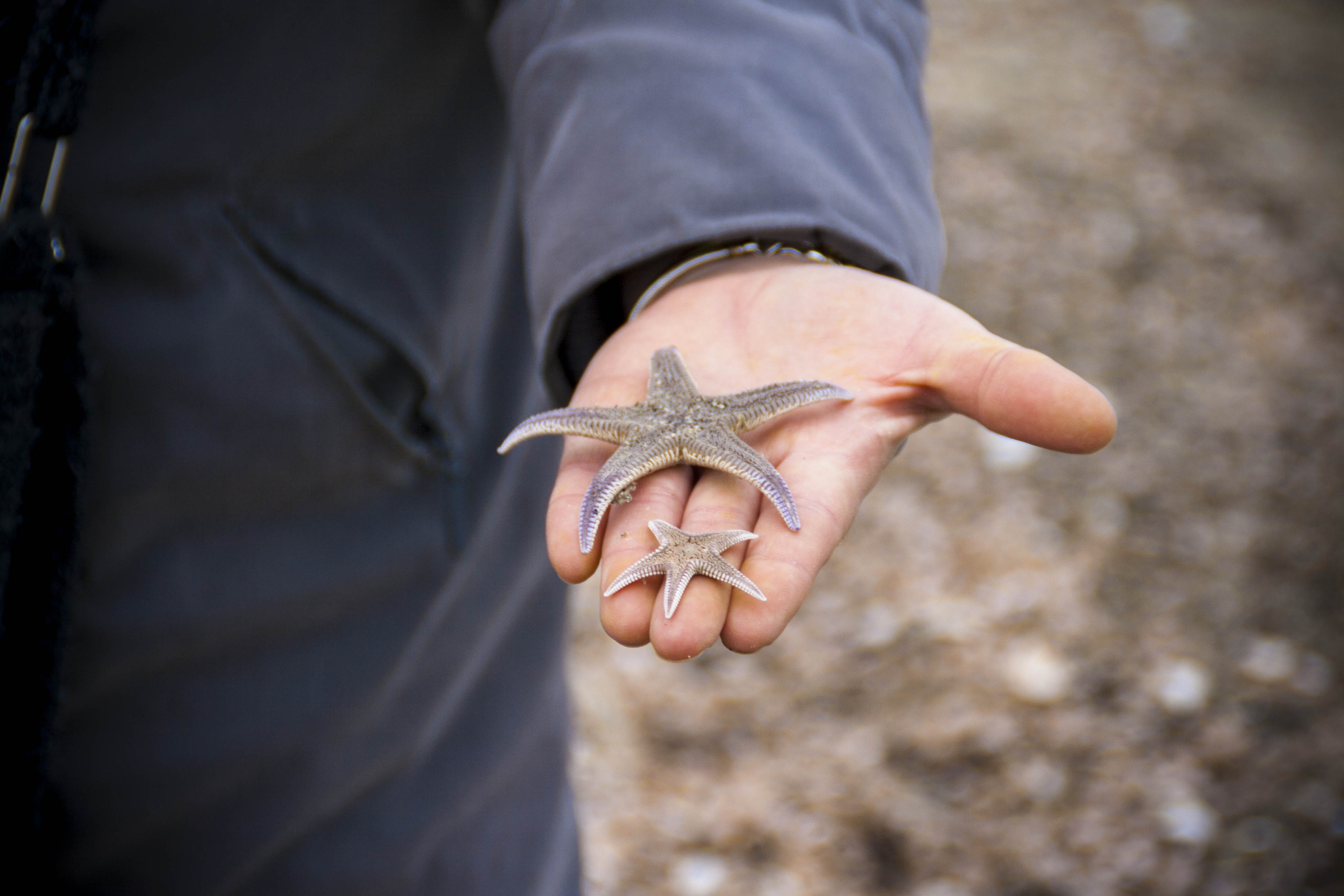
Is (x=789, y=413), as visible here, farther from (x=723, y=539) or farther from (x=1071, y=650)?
(x=1071, y=650)

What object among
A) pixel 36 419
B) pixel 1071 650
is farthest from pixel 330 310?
pixel 1071 650

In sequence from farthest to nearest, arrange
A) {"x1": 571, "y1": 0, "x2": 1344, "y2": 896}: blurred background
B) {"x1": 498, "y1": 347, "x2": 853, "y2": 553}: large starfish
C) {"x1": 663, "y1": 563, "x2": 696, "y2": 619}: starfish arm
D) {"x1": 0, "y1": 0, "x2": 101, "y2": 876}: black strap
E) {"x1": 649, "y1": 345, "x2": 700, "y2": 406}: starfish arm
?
{"x1": 571, "y1": 0, "x2": 1344, "y2": 896}: blurred background, {"x1": 649, "y1": 345, "x2": 700, "y2": 406}: starfish arm, {"x1": 498, "y1": 347, "x2": 853, "y2": 553}: large starfish, {"x1": 663, "y1": 563, "x2": 696, "y2": 619}: starfish arm, {"x1": 0, "y1": 0, "x2": 101, "y2": 876}: black strap

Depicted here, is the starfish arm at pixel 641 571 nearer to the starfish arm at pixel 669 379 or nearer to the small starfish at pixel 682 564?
the small starfish at pixel 682 564

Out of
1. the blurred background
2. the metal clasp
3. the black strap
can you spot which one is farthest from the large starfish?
the blurred background

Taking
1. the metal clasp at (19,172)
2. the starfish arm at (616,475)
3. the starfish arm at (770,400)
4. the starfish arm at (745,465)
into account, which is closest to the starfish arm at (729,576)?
the starfish arm at (745,465)

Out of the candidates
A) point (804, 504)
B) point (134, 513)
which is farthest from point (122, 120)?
point (804, 504)

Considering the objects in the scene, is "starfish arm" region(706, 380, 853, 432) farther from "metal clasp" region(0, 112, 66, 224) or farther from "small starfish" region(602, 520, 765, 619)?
"metal clasp" region(0, 112, 66, 224)
